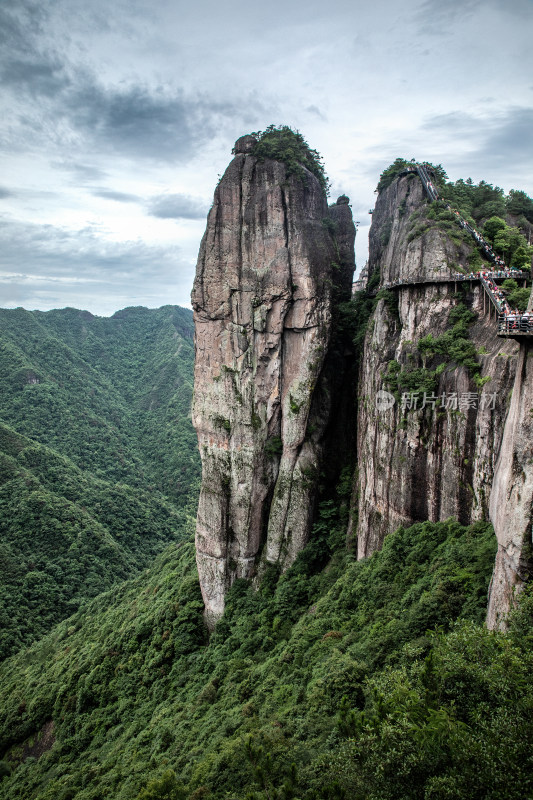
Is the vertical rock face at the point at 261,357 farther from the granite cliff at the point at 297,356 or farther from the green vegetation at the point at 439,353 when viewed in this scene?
the green vegetation at the point at 439,353

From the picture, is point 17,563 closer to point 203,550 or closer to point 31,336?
point 203,550

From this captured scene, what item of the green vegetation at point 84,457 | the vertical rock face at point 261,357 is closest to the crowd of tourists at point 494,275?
the vertical rock face at point 261,357

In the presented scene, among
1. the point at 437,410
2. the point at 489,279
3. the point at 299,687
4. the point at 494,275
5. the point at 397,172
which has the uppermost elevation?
the point at 397,172

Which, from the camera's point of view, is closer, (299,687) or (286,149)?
(299,687)

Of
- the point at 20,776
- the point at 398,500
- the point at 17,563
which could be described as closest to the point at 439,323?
the point at 398,500

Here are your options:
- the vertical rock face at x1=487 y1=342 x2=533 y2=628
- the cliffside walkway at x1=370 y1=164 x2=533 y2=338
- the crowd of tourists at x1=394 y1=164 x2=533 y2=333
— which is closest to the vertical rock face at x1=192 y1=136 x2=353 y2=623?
the cliffside walkway at x1=370 y1=164 x2=533 y2=338

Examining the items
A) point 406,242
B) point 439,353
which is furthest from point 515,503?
point 406,242

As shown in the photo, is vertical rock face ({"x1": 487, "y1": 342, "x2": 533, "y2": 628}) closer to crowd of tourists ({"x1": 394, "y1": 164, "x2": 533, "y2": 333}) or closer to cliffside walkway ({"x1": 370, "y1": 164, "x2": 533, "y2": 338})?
crowd of tourists ({"x1": 394, "y1": 164, "x2": 533, "y2": 333})

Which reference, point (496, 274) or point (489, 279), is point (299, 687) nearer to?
point (489, 279)
